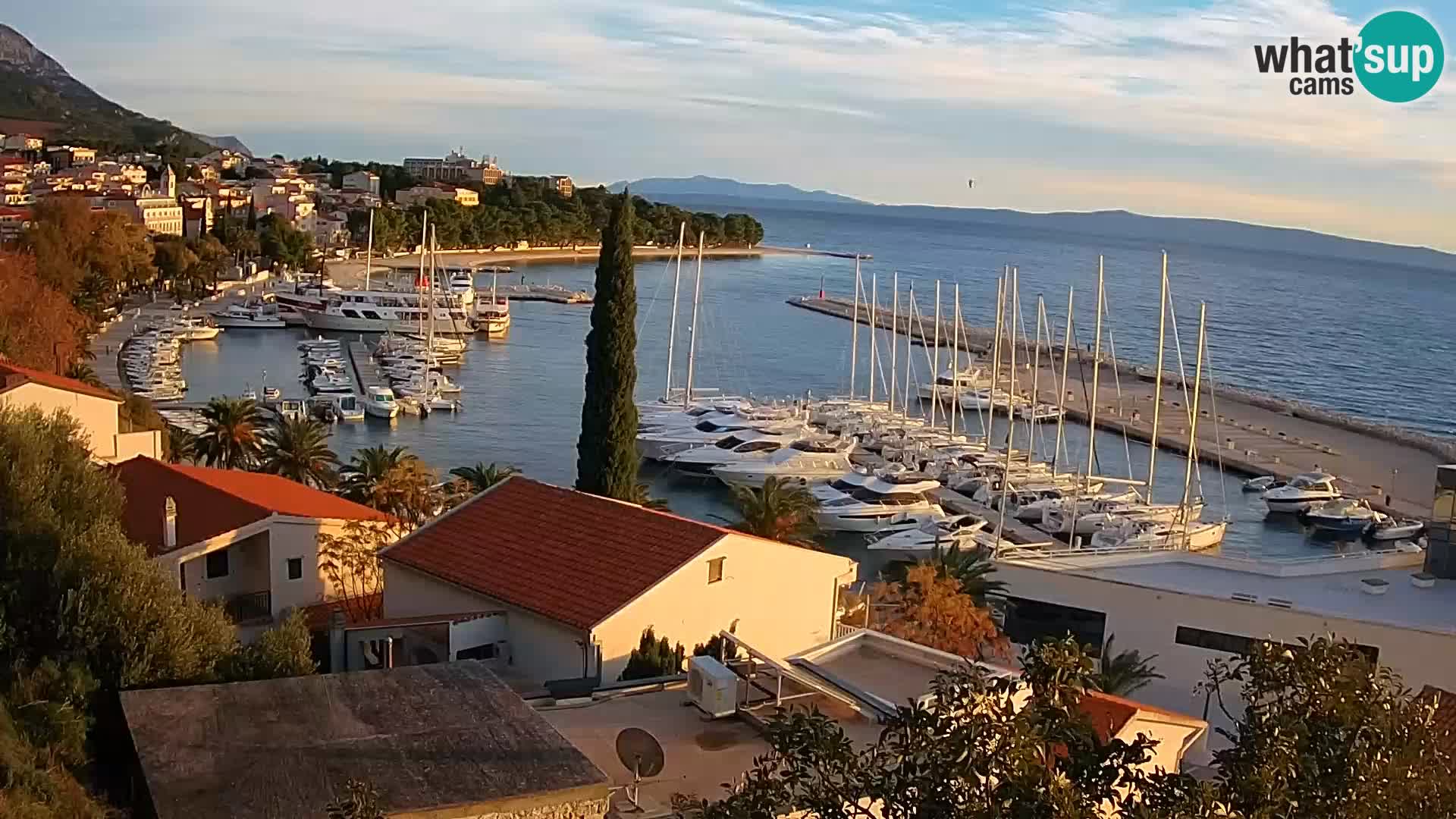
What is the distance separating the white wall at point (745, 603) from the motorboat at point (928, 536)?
47.7ft

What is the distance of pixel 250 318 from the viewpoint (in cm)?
6438

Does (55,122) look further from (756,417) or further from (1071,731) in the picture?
(1071,731)

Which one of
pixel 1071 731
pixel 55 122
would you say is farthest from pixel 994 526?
pixel 55 122

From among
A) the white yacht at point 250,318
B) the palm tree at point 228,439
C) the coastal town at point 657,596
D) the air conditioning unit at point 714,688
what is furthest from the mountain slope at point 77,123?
the air conditioning unit at point 714,688

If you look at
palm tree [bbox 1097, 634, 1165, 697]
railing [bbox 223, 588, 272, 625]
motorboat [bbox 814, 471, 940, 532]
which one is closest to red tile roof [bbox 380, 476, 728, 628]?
railing [bbox 223, 588, 272, 625]

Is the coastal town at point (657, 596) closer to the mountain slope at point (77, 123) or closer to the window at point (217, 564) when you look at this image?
the window at point (217, 564)

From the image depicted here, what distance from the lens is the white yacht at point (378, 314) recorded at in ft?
211

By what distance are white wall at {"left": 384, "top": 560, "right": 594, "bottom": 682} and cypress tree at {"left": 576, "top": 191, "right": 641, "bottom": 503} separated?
8.48 metres

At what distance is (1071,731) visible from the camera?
15.9 feet

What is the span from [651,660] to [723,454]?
24.6m

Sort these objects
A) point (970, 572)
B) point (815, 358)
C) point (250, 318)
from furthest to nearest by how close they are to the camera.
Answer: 1. point (815, 358)
2. point (250, 318)
3. point (970, 572)

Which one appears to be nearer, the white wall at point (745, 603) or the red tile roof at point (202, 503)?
the white wall at point (745, 603)

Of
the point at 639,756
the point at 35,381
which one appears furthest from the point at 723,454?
the point at 639,756

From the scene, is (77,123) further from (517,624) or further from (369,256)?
(517,624)
